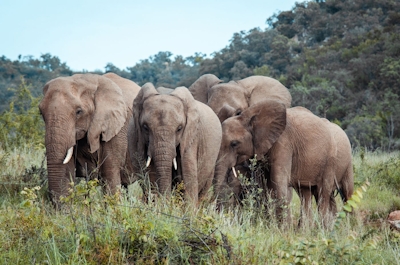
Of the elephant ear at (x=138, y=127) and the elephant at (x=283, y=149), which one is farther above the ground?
the elephant ear at (x=138, y=127)

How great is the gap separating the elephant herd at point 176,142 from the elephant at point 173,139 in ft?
0.04

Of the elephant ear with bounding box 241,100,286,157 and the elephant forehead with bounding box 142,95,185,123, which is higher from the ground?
the elephant forehead with bounding box 142,95,185,123

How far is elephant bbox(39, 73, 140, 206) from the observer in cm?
827

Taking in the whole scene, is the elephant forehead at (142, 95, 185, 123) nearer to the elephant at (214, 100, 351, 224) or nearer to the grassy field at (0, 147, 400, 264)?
the elephant at (214, 100, 351, 224)

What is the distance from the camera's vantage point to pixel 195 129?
8609 millimetres

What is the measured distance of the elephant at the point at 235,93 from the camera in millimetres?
11453

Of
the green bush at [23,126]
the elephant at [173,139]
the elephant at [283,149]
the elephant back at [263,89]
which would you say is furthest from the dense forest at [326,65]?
the elephant at [173,139]

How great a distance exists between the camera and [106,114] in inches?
348

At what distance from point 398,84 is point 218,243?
25693mm

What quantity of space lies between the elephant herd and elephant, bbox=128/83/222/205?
0.01 m

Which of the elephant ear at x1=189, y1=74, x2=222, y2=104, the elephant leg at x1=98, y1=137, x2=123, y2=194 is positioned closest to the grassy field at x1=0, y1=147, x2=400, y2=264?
the elephant leg at x1=98, y1=137, x2=123, y2=194

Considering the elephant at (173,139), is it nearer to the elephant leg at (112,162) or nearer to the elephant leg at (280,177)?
the elephant leg at (112,162)

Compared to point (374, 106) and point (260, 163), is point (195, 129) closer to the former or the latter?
point (260, 163)

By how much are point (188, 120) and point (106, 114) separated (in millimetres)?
1053
